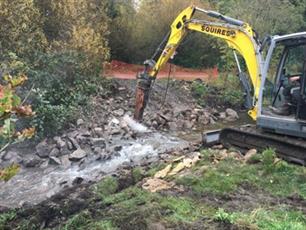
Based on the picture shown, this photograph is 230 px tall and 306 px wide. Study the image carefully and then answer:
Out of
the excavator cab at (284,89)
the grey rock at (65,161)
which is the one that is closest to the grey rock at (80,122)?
the grey rock at (65,161)

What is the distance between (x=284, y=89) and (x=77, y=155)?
17.2 ft

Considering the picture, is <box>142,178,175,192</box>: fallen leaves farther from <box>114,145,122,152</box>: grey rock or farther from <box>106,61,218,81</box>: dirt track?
<box>106,61,218,81</box>: dirt track

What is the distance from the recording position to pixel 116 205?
7148mm

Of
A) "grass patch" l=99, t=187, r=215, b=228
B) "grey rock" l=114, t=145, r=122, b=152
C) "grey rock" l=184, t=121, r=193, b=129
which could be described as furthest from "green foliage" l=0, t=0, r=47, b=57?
"grass patch" l=99, t=187, r=215, b=228

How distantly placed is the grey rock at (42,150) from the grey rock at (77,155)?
640 mm

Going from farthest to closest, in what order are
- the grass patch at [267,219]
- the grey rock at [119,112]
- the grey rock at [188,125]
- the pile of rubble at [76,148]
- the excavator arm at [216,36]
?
1. the grey rock at [188,125]
2. the grey rock at [119,112]
3. the pile of rubble at [76,148]
4. the excavator arm at [216,36]
5. the grass patch at [267,219]

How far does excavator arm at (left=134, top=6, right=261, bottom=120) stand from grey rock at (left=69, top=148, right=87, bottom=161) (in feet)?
6.67

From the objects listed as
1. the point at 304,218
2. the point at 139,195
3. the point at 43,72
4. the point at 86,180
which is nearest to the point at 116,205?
the point at 139,195

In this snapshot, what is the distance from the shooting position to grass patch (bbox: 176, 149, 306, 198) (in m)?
7.59

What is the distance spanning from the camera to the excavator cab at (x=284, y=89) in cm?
888

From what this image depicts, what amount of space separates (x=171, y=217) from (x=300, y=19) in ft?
62.9

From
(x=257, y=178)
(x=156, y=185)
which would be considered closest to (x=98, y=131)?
(x=156, y=185)

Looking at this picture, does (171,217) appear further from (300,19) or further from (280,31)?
(300,19)

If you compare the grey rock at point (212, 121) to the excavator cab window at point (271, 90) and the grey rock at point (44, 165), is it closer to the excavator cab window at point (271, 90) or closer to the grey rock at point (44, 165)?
the grey rock at point (44, 165)
